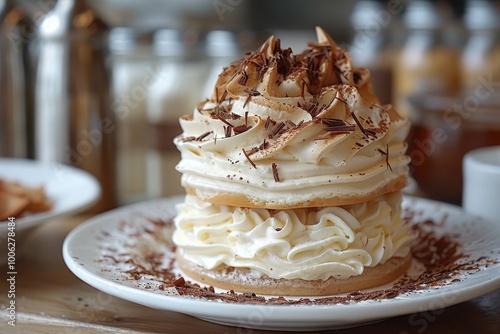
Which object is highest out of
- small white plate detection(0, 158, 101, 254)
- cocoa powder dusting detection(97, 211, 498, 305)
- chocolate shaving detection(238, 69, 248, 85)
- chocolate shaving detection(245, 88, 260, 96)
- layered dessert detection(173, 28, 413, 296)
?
chocolate shaving detection(238, 69, 248, 85)

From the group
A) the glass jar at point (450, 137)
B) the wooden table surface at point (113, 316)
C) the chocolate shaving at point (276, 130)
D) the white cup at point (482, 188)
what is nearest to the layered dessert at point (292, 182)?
the chocolate shaving at point (276, 130)

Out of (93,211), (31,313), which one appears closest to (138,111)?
(93,211)

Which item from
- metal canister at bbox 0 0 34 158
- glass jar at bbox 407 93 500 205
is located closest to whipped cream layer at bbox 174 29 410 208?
glass jar at bbox 407 93 500 205

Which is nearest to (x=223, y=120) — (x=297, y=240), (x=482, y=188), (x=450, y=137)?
(x=297, y=240)

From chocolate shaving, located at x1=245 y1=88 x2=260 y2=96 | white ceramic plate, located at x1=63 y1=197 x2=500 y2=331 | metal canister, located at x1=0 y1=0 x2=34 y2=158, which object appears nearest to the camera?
white ceramic plate, located at x1=63 y1=197 x2=500 y2=331

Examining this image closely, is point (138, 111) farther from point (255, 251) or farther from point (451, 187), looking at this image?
point (255, 251)

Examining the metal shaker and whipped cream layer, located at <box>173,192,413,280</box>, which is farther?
the metal shaker

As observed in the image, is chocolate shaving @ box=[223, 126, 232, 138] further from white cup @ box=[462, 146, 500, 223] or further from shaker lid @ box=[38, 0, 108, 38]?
shaker lid @ box=[38, 0, 108, 38]
